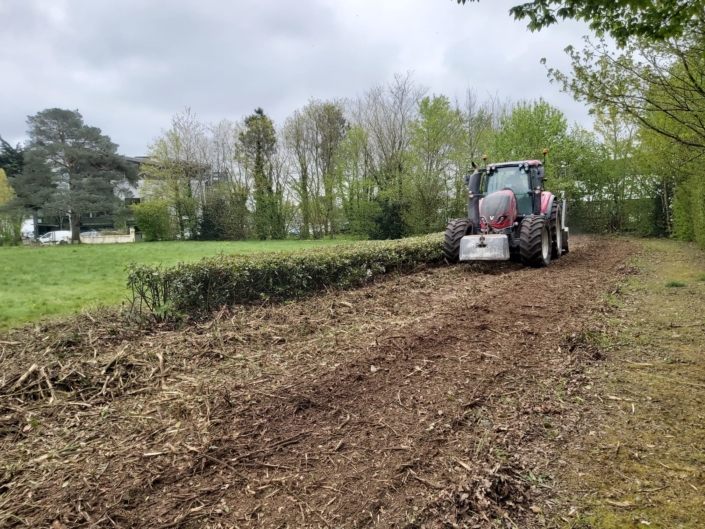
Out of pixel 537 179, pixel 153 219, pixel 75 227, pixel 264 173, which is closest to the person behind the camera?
pixel 537 179

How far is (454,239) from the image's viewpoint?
9258 mm

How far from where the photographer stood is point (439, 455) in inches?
99.7

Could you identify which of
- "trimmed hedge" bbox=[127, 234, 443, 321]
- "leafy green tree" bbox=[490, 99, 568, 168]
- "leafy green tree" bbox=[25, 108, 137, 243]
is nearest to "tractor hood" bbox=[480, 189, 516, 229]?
"trimmed hedge" bbox=[127, 234, 443, 321]

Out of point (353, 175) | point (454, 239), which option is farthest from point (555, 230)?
point (353, 175)

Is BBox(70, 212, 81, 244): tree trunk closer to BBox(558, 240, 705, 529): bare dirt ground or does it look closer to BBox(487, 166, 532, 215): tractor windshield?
BBox(487, 166, 532, 215): tractor windshield

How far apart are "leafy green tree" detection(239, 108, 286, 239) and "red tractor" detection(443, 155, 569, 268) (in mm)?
20910

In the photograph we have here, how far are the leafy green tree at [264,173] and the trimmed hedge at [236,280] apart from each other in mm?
22393

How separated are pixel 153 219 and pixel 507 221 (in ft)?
83.7

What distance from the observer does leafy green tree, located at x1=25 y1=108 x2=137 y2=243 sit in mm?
26969

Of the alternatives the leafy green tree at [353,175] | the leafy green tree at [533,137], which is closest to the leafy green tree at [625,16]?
the leafy green tree at [533,137]

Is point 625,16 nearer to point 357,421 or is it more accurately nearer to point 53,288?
point 357,421

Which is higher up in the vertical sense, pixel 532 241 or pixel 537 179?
pixel 537 179

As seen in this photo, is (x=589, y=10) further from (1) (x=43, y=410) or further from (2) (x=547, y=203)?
(2) (x=547, y=203)

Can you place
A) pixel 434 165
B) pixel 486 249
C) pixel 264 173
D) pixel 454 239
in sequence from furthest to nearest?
pixel 264 173
pixel 434 165
pixel 454 239
pixel 486 249
